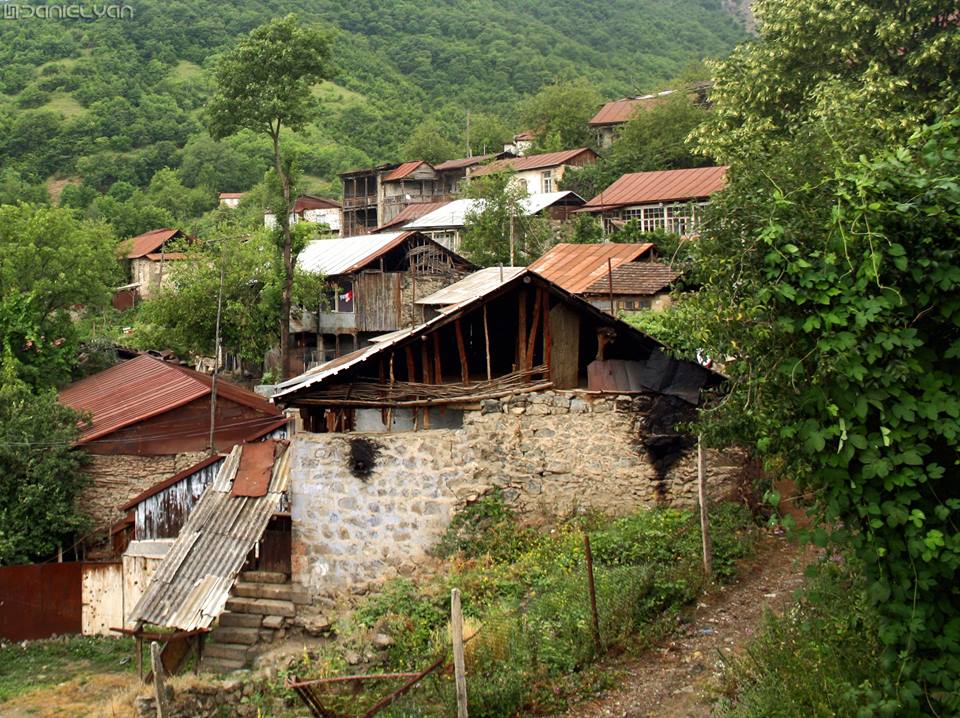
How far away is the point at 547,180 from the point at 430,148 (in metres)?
18.3

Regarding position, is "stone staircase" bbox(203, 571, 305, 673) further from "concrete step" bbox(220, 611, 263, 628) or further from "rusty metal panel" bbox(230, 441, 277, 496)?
"rusty metal panel" bbox(230, 441, 277, 496)

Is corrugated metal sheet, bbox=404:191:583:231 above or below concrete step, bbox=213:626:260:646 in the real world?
above

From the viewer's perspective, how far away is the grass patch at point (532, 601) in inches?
314

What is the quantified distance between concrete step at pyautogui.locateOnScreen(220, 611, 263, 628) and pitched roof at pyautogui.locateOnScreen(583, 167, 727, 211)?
80.3 feet

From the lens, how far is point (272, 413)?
20.5 meters

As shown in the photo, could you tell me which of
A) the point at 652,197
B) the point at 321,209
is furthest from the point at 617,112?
the point at 652,197

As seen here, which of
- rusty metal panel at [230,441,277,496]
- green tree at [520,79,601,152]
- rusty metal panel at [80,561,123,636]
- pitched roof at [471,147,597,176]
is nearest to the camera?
rusty metal panel at [230,441,277,496]

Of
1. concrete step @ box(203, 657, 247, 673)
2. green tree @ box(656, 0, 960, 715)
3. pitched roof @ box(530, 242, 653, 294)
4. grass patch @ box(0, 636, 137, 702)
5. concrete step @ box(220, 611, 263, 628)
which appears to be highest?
pitched roof @ box(530, 242, 653, 294)

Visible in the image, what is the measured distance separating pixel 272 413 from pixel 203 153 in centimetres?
5145

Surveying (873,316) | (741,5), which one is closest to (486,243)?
(873,316)

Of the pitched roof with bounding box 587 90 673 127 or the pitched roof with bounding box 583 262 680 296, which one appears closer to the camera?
the pitched roof with bounding box 583 262 680 296

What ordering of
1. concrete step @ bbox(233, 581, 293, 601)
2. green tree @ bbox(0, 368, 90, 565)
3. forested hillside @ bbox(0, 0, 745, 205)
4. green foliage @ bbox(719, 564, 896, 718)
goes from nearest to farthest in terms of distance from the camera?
1. green foliage @ bbox(719, 564, 896, 718)
2. concrete step @ bbox(233, 581, 293, 601)
3. green tree @ bbox(0, 368, 90, 565)
4. forested hillside @ bbox(0, 0, 745, 205)

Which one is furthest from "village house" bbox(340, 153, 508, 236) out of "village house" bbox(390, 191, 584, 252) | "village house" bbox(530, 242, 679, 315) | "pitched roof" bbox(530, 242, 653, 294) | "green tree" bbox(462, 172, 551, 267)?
"village house" bbox(530, 242, 679, 315)

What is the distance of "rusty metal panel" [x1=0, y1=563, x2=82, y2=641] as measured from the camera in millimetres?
15133
